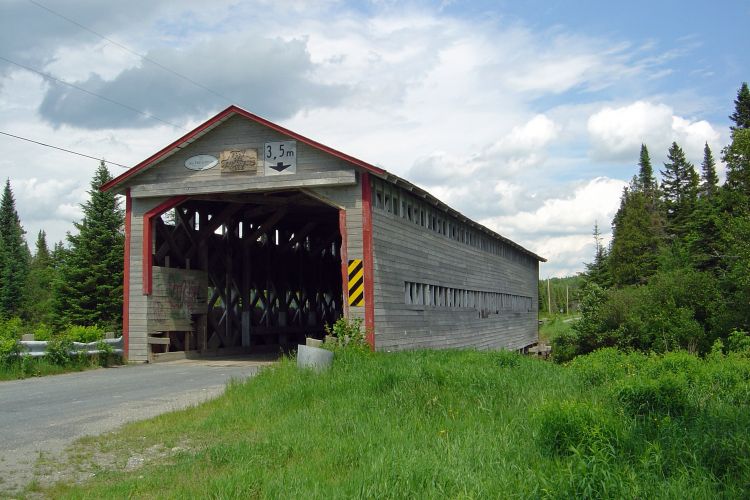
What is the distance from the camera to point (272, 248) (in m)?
25.5

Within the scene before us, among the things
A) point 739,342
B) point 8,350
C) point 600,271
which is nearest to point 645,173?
point 600,271

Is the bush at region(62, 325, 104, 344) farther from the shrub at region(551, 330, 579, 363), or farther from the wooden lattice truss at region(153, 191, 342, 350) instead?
the shrub at region(551, 330, 579, 363)

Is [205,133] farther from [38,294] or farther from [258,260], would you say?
[38,294]

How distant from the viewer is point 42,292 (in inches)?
2082

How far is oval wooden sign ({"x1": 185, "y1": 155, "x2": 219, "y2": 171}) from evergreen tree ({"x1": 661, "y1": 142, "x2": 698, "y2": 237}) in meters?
52.7

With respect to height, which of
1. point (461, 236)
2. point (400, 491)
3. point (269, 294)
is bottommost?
point (400, 491)

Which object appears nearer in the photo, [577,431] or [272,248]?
[577,431]

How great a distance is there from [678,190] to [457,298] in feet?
158

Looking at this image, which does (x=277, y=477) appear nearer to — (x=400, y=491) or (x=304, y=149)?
(x=400, y=491)

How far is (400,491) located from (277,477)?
110cm

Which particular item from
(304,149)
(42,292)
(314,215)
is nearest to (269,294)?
(314,215)

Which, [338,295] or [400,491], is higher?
[338,295]

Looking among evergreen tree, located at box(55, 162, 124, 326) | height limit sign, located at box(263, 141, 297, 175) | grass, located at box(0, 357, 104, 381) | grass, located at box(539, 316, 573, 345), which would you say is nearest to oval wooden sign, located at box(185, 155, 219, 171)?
height limit sign, located at box(263, 141, 297, 175)

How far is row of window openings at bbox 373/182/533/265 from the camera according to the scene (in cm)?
1758
